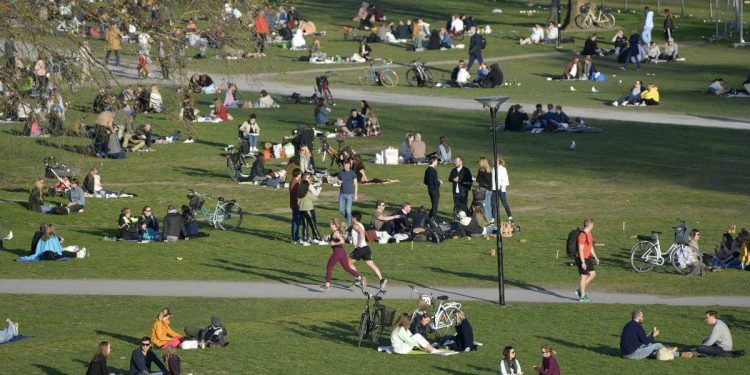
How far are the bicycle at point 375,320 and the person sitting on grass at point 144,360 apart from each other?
402 cm

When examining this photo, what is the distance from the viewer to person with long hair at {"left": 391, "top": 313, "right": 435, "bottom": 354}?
2738 centimetres

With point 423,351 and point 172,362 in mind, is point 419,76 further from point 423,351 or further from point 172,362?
point 172,362

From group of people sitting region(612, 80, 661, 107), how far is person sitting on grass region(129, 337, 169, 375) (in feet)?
114

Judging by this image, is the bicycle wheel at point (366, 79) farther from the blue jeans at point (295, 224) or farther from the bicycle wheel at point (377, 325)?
the bicycle wheel at point (377, 325)

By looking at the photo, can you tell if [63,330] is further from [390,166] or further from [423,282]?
[390,166]

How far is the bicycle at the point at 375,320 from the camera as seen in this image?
28.0m

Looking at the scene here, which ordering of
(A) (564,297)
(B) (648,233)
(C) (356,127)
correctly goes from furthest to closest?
(C) (356,127), (B) (648,233), (A) (564,297)

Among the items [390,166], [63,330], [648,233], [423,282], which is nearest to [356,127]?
[390,166]

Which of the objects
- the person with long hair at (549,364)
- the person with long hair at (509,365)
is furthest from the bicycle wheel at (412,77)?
the person with long hair at (549,364)

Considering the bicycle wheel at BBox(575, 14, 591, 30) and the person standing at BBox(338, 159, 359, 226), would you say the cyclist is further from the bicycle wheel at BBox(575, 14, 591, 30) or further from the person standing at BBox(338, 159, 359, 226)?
the bicycle wheel at BBox(575, 14, 591, 30)

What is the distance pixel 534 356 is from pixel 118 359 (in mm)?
7336

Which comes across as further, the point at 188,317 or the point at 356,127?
the point at 356,127

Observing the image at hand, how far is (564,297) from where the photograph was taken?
31375mm

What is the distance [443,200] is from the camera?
41.7 m
